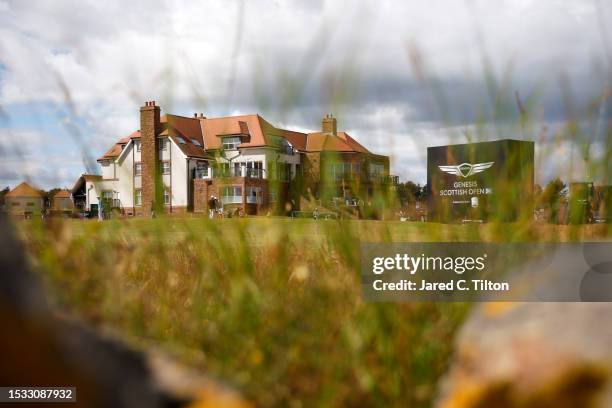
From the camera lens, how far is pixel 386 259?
2430mm

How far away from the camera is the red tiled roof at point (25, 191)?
290cm

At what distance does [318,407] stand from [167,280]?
51.7 inches

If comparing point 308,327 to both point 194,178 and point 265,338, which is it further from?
point 194,178

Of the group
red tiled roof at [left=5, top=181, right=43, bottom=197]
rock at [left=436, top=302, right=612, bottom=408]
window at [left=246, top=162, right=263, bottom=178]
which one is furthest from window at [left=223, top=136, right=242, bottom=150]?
rock at [left=436, top=302, right=612, bottom=408]

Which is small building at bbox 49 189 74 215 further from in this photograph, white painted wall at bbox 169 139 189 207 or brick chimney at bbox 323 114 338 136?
white painted wall at bbox 169 139 189 207

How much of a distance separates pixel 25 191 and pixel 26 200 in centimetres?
8

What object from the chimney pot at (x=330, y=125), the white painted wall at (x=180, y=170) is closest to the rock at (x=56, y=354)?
the chimney pot at (x=330, y=125)

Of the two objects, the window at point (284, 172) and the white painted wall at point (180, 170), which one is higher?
the white painted wall at point (180, 170)

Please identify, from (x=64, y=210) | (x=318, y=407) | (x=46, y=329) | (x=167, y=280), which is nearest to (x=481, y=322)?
(x=318, y=407)

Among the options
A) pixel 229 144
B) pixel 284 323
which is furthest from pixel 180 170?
pixel 284 323

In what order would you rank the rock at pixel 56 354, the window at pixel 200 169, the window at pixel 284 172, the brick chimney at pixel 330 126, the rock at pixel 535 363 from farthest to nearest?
the window at pixel 200 169
the window at pixel 284 172
the brick chimney at pixel 330 126
the rock at pixel 535 363
the rock at pixel 56 354

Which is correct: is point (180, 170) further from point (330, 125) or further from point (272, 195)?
point (330, 125)

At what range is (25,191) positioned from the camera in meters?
3.01

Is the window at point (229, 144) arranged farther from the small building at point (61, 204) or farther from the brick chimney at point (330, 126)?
the small building at point (61, 204)
